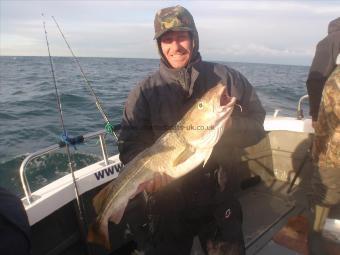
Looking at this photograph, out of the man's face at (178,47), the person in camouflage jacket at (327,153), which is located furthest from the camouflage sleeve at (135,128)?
the person in camouflage jacket at (327,153)

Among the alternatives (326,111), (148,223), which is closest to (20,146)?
(148,223)

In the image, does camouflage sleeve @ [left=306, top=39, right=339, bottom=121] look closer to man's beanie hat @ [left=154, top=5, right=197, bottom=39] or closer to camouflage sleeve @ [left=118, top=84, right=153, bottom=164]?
man's beanie hat @ [left=154, top=5, right=197, bottom=39]

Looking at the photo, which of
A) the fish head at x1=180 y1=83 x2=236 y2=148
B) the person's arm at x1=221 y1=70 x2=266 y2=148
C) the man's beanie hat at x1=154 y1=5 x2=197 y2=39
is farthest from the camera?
the man's beanie hat at x1=154 y1=5 x2=197 y2=39

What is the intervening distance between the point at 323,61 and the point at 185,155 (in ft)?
8.47

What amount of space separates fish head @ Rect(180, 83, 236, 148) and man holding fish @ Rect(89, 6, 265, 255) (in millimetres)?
12

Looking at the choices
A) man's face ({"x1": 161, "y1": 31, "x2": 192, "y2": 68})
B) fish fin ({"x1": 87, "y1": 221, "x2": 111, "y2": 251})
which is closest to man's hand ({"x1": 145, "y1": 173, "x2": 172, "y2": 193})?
fish fin ({"x1": 87, "y1": 221, "x2": 111, "y2": 251})

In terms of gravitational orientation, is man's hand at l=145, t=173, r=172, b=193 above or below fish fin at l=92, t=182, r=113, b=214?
above

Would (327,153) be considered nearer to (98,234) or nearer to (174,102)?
(174,102)

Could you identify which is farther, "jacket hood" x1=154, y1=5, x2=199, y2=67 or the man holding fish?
"jacket hood" x1=154, y1=5, x2=199, y2=67

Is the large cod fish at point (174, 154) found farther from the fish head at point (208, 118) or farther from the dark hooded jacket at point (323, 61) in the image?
the dark hooded jacket at point (323, 61)

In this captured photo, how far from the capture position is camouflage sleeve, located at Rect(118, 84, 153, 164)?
293 cm

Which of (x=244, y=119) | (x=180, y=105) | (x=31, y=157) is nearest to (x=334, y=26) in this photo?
(x=244, y=119)

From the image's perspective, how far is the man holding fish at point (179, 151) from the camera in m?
2.70

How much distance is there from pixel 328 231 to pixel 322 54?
210 centimetres
